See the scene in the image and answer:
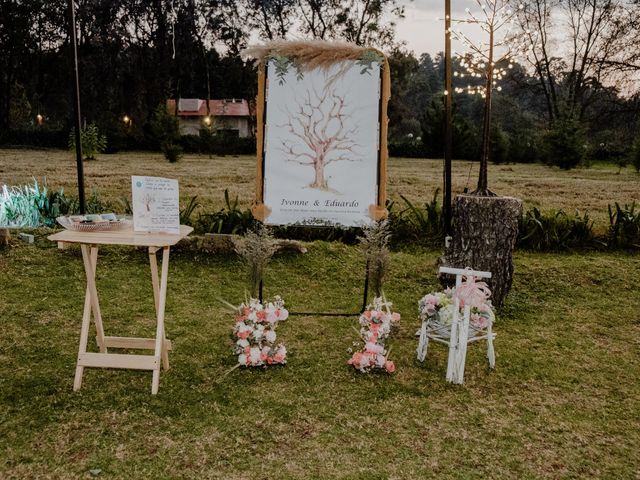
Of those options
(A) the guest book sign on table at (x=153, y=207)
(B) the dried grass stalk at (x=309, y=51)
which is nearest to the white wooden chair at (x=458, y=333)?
(A) the guest book sign on table at (x=153, y=207)

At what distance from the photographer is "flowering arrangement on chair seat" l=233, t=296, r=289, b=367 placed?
4.01 m

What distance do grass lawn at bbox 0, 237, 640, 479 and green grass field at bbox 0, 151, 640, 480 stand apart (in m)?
0.01

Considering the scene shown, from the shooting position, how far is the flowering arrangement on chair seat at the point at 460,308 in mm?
3842

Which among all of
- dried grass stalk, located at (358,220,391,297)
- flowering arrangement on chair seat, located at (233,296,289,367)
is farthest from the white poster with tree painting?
flowering arrangement on chair seat, located at (233,296,289,367)

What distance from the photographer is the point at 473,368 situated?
4219mm

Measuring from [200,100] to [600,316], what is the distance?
44.4m

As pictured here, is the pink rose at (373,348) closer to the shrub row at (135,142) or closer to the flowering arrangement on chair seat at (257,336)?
the flowering arrangement on chair seat at (257,336)

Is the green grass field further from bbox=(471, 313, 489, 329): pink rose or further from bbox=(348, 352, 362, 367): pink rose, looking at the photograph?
bbox=(471, 313, 489, 329): pink rose

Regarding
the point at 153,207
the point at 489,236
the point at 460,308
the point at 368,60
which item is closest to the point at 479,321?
the point at 460,308

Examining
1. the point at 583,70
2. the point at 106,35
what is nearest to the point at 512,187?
the point at 583,70

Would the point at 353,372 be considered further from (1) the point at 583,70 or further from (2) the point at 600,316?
(1) the point at 583,70

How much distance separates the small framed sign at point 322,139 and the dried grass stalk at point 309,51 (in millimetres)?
11

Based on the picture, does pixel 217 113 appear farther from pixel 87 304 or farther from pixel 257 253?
pixel 87 304

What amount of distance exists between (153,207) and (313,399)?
62.2 inches
